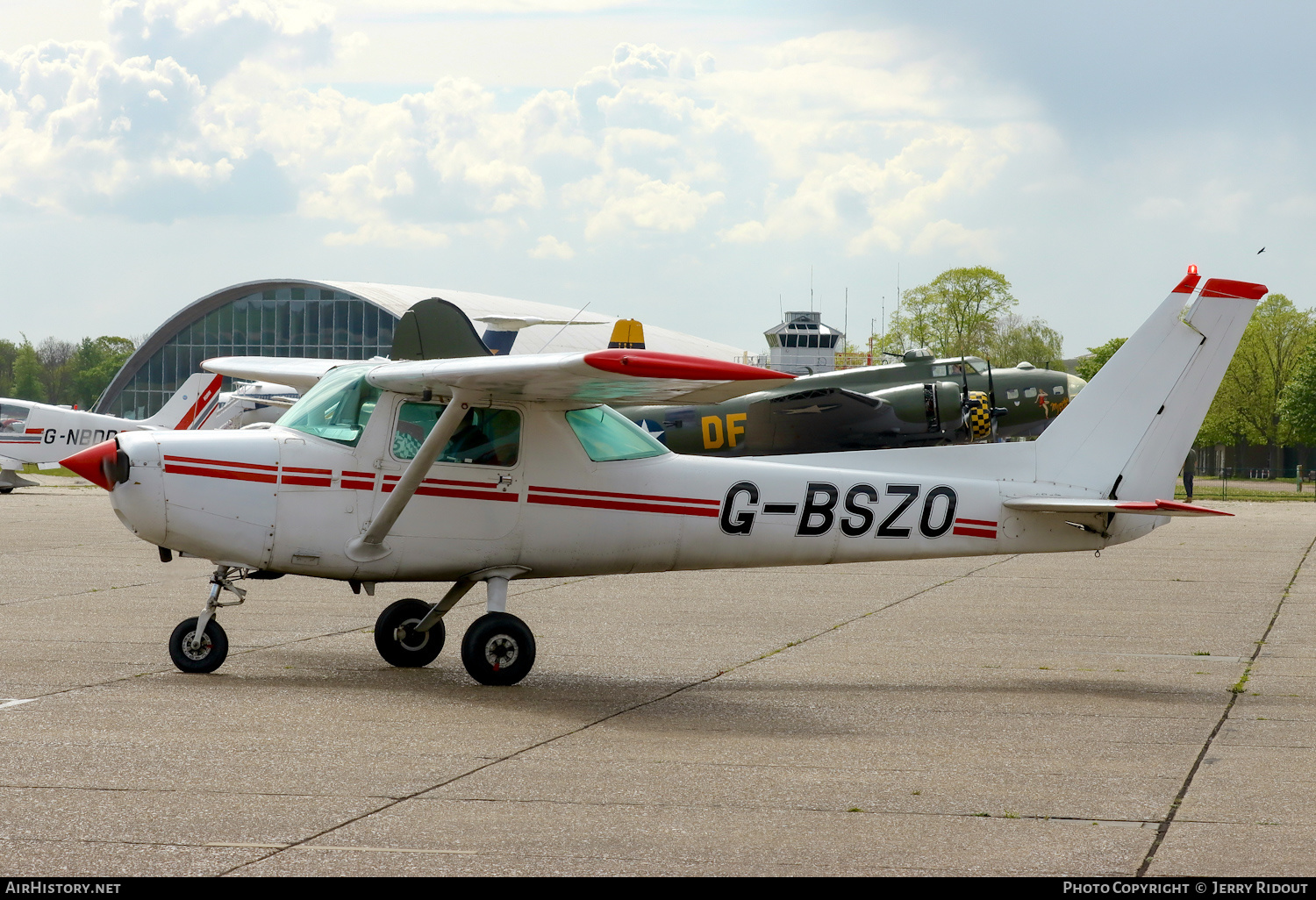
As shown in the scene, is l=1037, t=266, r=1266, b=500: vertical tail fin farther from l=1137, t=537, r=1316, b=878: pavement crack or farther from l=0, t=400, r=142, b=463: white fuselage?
l=0, t=400, r=142, b=463: white fuselage

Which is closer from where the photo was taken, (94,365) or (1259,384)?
(1259,384)

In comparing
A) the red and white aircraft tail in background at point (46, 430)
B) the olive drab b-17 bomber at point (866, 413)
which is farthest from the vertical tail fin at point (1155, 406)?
the red and white aircraft tail in background at point (46, 430)

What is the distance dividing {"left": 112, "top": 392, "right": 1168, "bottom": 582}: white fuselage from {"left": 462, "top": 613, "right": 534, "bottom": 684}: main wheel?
0.51m

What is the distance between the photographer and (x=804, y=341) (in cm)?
8900

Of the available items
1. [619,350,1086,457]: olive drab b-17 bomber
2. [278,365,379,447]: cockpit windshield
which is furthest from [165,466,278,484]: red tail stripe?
[619,350,1086,457]: olive drab b-17 bomber

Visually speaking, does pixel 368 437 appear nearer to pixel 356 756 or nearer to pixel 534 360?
pixel 534 360

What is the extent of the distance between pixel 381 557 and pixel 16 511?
78.1ft

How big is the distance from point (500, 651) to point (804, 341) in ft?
268

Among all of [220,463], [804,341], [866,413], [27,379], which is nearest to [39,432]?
[866,413]

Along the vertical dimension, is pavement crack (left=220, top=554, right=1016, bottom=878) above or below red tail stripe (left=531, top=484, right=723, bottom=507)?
below

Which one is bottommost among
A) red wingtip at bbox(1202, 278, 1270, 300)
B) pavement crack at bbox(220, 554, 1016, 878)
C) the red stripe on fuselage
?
pavement crack at bbox(220, 554, 1016, 878)

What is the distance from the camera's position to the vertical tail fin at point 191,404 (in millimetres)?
39062

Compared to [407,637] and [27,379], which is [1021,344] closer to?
[407,637]

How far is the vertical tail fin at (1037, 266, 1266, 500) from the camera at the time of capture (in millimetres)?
9516
